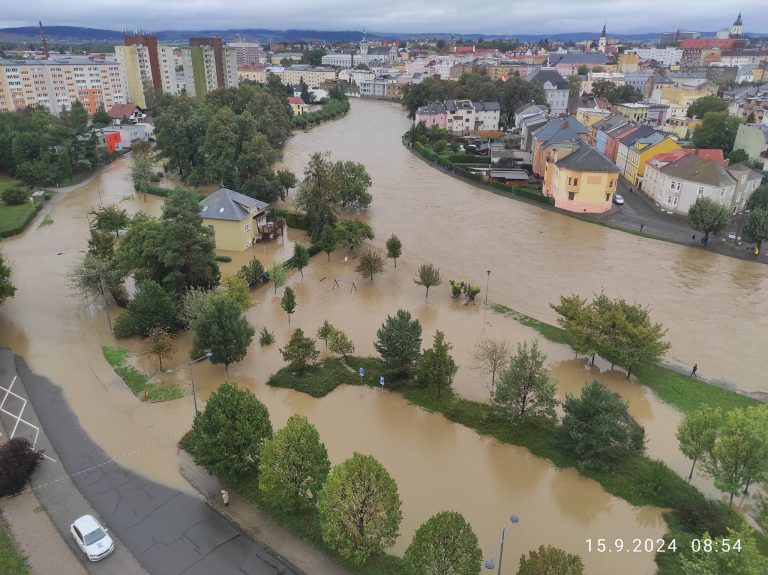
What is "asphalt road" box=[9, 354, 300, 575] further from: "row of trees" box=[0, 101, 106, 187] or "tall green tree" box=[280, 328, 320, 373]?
"row of trees" box=[0, 101, 106, 187]

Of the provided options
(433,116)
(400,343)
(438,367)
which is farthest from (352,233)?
(433,116)

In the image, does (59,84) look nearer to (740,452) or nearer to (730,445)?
(730,445)

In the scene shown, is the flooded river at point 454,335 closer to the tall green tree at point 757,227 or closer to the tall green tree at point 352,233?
the tall green tree at point 352,233

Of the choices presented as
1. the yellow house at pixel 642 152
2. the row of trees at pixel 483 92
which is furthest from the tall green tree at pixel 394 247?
the row of trees at pixel 483 92

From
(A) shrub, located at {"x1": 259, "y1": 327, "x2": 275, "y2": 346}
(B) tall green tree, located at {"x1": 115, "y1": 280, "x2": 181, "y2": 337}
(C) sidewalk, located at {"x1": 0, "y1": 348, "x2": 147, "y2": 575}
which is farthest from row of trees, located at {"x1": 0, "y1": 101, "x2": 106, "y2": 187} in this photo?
(C) sidewalk, located at {"x1": 0, "y1": 348, "x2": 147, "y2": 575}

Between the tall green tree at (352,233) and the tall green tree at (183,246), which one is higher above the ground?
the tall green tree at (183,246)
